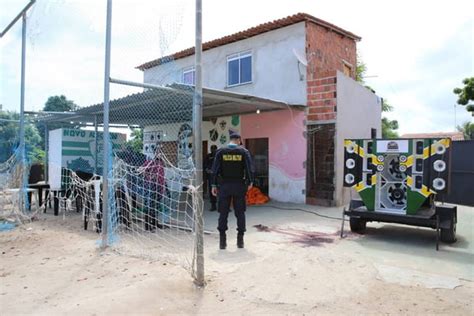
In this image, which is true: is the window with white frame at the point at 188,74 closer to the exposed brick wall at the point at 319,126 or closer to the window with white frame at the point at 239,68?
the window with white frame at the point at 239,68

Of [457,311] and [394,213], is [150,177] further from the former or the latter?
[457,311]

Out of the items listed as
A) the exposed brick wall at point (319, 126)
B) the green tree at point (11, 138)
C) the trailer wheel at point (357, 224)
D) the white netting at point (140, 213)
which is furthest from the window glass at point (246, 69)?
the trailer wheel at point (357, 224)

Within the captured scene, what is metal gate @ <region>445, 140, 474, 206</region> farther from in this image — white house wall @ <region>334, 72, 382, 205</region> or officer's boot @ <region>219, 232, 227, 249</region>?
officer's boot @ <region>219, 232, 227, 249</region>

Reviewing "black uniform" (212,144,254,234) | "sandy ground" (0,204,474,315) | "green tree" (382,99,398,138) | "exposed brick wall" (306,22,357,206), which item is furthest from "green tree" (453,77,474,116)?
"black uniform" (212,144,254,234)

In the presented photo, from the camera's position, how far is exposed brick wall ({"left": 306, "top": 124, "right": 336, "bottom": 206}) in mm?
10180

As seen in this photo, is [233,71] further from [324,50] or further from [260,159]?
[260,159]

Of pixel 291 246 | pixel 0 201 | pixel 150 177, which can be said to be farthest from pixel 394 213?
pixel 0 201

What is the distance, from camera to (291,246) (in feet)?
18.9

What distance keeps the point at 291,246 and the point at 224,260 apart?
4.07 feet

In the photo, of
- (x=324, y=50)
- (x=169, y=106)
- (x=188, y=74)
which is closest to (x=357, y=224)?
(x=169, y=106)

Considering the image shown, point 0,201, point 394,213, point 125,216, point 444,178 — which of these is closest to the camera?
point 444,178

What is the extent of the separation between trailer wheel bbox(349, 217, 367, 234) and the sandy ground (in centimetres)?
20

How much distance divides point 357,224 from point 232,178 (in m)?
2.69

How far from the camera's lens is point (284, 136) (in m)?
11.0
